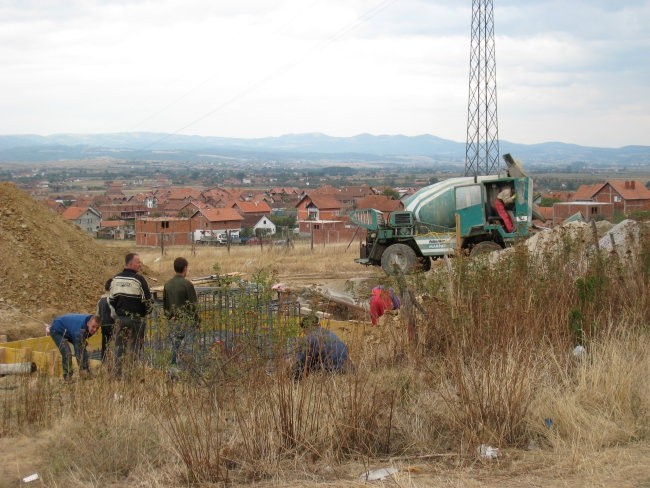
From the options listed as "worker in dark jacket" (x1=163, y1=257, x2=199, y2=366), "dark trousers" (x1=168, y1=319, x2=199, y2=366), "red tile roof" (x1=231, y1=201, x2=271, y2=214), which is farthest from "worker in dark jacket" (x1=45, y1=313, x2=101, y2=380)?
"red tile roof" (x1=231, y1=201, x2=271, y2=214)

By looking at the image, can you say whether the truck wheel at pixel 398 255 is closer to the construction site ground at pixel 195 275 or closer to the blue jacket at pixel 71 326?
the construction site ground at pixel 195 275

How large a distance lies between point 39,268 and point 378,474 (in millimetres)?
12154

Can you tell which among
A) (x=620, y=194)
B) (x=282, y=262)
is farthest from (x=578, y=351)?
(x=620, y=194)

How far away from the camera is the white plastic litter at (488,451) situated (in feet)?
17.6

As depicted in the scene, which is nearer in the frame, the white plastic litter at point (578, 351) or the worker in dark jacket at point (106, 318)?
the white plastic litter at point (578, 351)

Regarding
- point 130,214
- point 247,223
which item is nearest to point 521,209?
point 247,223

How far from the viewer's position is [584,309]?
299 inches

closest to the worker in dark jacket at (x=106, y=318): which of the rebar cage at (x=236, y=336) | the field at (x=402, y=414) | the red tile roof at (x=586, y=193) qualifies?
the rebar cage at (x=236, y=336)

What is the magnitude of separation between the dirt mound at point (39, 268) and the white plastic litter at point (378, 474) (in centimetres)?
968

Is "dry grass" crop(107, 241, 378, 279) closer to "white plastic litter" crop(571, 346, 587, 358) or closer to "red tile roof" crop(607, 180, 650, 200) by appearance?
"white plastic litter" crop(571, 346, 587, 358)

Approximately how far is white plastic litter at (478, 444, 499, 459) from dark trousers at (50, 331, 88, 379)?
419 centimetres

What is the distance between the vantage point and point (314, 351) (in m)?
6.01

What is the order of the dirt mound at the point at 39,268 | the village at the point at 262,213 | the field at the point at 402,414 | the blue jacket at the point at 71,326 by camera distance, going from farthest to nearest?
the village at the point at 262,213 < the dirt mound at the point at 39,268 < the blue jacket at the point at 71,326 < the field at the point at 402,414

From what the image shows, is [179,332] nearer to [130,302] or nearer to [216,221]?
[130,302]
